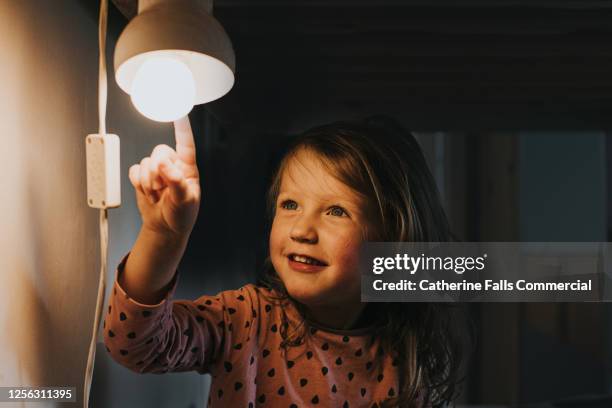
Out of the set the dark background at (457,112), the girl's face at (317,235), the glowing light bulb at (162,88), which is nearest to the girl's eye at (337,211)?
the girl's face at (317,235)

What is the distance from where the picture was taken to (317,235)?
531 mm

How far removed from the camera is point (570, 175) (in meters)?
0.66

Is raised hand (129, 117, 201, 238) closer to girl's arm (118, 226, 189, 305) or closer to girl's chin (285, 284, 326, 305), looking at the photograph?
girl's arm (118, 226, 189, 305)

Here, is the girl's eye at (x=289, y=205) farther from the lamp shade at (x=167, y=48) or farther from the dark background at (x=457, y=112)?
the lamp shade at (x=167, y=48)

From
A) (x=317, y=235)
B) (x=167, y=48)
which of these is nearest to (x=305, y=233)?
(x=317, y=235)

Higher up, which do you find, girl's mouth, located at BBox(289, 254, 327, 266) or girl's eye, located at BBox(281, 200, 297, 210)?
→ girl's eye, located at BBox(281, 200, 297, 210)

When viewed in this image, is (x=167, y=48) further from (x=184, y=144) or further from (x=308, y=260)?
(x=308, y=260)

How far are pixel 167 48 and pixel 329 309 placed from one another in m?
0.37

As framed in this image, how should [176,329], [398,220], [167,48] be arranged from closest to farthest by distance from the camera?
1. [167,48]
2. [176,329]
3. [398,220]

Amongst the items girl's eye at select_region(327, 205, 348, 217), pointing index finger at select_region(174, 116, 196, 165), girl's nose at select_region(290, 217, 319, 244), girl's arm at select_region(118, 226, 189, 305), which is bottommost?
girl's arm at select_region(118, 226, 189, 305)

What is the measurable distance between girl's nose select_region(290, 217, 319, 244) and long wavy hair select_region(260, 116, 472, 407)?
7 cm

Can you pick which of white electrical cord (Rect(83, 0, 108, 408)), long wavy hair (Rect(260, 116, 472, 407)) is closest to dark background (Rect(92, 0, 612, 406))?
long wavy hair (Rect(260, 116, 472, 407))

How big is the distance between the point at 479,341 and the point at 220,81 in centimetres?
51

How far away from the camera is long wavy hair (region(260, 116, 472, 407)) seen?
0.57m
